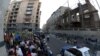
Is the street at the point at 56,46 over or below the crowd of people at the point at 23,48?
below

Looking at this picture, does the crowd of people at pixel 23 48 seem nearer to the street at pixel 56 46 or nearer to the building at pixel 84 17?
the street at pixel 56 46

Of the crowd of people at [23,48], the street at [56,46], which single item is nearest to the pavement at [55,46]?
the street at [56,46]

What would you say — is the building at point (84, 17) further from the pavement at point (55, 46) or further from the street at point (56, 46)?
the street at point (56, 46)

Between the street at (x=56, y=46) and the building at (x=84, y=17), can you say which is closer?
the street at (x=56, y=46)

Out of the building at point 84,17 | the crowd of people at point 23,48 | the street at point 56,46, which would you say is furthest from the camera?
the building at point 84,17

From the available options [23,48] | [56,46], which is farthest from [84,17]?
[23,48]

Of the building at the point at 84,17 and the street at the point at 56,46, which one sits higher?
the building at the point at 84,17

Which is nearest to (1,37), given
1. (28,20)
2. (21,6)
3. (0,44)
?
(0,44)

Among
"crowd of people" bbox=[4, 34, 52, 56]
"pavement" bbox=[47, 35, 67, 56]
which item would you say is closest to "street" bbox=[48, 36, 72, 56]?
"pavement" bbox=[47, 35, 67, 56]

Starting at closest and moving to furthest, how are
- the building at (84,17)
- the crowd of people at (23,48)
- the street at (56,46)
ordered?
the crowd of people at (23,48) → the street at (56,46) → the building at (84,17)

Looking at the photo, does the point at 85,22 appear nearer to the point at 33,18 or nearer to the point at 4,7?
the point at 33,18

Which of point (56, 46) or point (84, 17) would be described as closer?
point (56, 46)

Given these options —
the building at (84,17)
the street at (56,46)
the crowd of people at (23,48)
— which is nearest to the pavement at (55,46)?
the street at (56,46)

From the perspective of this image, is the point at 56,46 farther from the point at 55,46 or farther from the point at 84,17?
the point at 84,17
